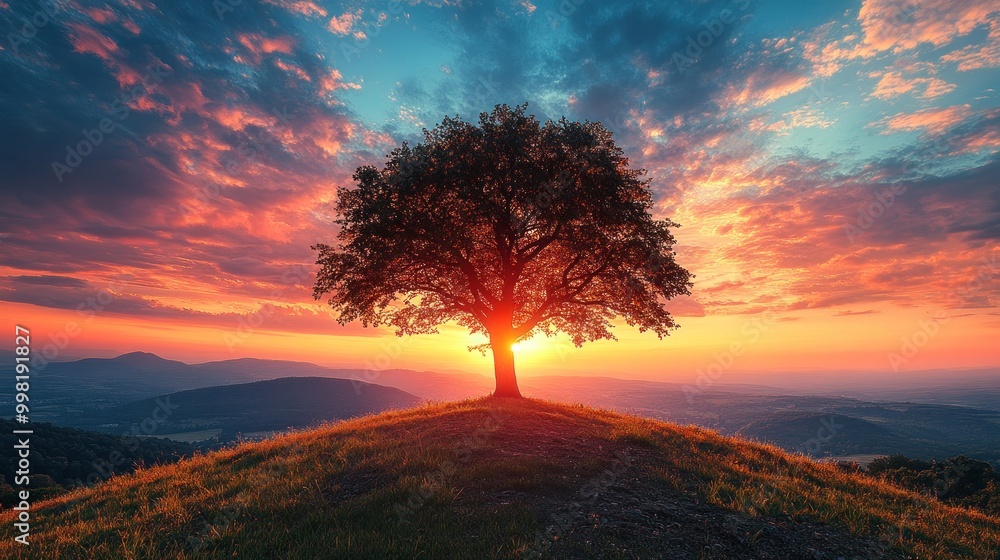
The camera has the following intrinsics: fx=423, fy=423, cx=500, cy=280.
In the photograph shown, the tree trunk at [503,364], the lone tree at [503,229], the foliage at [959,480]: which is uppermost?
the lone tree at [503,229]

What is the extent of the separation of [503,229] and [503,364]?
6.95 m

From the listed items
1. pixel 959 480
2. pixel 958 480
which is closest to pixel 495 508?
pixel 958 480

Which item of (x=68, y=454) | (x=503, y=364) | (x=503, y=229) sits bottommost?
(x=68, y=454)

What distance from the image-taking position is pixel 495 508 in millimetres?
7801

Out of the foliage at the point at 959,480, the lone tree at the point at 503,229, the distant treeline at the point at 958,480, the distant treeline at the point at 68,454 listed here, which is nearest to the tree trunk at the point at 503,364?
the lone tree at the point at 503,229

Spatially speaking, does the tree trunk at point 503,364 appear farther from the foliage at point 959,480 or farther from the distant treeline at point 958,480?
the foliage at point 959,480

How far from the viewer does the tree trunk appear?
2175 centimetres

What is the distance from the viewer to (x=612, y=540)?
6.85 metres

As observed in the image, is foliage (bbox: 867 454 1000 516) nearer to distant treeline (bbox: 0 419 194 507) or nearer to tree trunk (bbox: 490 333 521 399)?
tree trunk (bbox: 490 333 521 399)

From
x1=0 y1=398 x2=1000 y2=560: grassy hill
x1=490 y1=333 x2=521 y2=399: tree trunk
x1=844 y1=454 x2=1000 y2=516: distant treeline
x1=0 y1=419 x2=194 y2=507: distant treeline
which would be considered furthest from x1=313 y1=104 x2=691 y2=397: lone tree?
x1=0 y1=419 x2=194 y2=507: distant treeline

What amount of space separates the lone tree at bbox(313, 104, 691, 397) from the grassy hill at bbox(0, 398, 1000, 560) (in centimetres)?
895

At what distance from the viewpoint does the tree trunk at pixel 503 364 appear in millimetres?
21750

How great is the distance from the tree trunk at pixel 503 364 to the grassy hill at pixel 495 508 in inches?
313

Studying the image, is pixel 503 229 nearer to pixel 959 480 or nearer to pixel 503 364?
pixel 503 364
